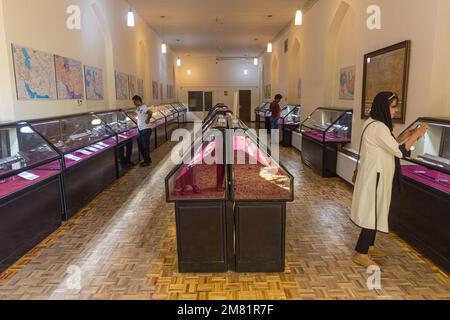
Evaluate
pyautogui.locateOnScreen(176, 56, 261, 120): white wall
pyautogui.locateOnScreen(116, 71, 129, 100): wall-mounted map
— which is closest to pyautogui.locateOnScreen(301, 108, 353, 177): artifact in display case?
pyautogui.locateOnScreen(116, 71, 129, 100): wall-mounted map

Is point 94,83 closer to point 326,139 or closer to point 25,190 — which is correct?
point 25,190

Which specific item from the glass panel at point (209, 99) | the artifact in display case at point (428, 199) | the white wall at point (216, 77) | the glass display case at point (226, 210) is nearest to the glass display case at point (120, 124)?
the glass display case at point (226, 210)

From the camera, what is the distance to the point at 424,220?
3500 mm

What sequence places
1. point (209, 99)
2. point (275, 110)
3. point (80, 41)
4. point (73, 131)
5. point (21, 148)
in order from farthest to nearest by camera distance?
point (209, 99) < point (275, 110) < point (80, 41) < point (73, 131) < point (21, 148)

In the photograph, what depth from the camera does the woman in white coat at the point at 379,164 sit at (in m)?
3.06

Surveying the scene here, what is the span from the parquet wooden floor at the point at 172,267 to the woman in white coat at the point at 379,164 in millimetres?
526

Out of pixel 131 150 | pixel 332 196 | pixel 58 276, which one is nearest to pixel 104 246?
pixel 58 276

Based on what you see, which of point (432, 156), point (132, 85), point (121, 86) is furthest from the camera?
point (132, 85)

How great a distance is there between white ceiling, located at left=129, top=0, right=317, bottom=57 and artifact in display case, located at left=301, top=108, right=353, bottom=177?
348 centimetres

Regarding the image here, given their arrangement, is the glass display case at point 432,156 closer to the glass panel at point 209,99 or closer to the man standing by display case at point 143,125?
the man standing by display case at point 143,125

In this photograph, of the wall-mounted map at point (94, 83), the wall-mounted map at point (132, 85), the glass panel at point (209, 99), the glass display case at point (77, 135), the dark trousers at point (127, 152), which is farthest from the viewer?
the glass panel at point (209, 99)

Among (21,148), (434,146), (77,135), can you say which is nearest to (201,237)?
(21,148)

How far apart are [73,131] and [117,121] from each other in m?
2.40
